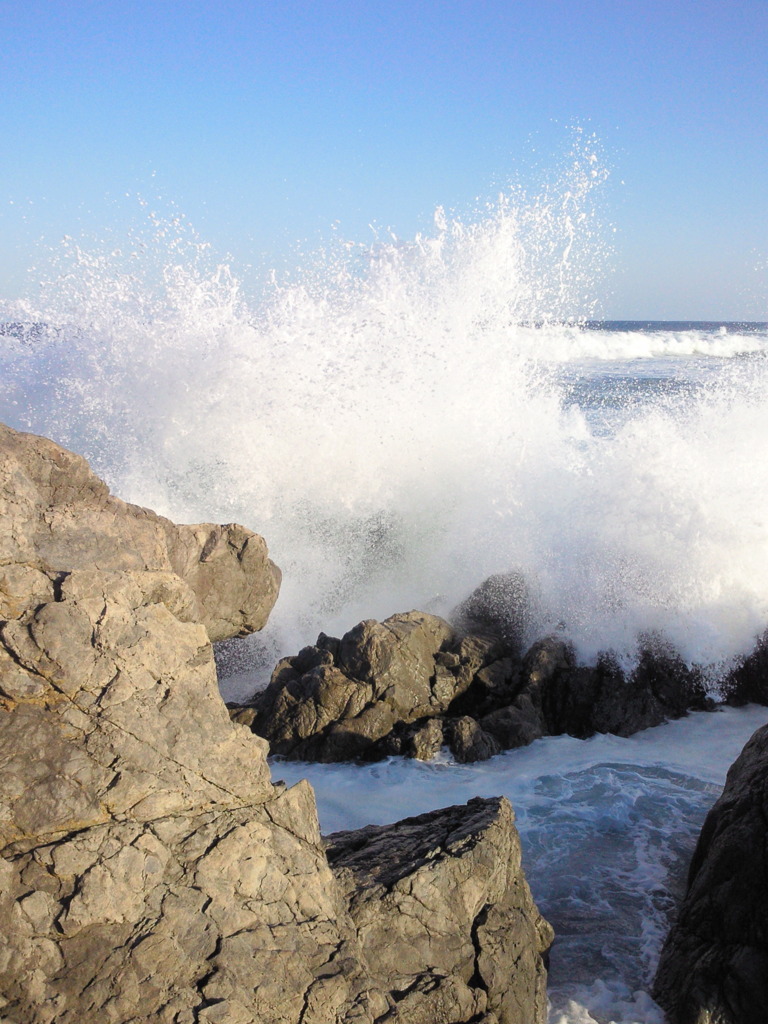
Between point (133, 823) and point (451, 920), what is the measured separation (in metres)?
1.44

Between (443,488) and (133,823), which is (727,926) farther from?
(443,488)

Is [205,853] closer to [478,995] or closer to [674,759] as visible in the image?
[478,995]

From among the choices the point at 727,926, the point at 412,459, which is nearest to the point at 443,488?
the point at 412,459

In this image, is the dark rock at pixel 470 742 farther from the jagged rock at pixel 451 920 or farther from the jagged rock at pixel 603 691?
the jagged rock at pixel 451 920

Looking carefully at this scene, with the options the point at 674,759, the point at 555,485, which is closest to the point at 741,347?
the point at 555,485

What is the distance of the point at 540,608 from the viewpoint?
26.6 ft

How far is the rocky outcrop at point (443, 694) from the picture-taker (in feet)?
21.7

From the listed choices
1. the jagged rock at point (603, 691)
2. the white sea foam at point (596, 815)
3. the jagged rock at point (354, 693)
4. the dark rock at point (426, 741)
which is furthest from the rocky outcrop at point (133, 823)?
the jagged rock at point (603, 691)

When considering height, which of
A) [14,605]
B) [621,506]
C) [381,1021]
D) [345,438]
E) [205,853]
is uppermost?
[345,438]

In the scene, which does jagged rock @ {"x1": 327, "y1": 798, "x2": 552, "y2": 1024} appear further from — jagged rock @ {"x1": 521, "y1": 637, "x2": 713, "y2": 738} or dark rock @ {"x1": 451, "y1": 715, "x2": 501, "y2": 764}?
jagged rock @ {"x1": 521, "y1": 637, "x2": 713, "y2": 738}

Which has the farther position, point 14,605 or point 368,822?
point 368,822

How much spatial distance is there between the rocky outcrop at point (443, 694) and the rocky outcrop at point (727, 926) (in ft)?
8.16

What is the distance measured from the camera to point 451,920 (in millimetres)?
3469

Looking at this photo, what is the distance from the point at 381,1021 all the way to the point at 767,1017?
1.71 m
